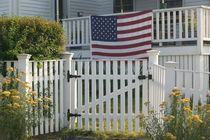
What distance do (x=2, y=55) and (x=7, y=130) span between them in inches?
62.9

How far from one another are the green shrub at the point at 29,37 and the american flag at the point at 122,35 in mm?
4124

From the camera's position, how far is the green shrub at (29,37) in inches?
237

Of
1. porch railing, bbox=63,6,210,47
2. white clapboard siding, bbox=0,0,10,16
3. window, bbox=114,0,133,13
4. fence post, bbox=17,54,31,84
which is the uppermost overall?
window, bbox=114,0,133,13

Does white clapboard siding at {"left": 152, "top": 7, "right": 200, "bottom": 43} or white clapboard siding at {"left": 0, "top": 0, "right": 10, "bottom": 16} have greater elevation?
white clapboard siding at {"left": 0, "top": 0, "right": 10, "bottom": 16}

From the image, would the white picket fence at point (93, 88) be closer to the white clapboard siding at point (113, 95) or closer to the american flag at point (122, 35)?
the white clapboard siding at point (113, 95)

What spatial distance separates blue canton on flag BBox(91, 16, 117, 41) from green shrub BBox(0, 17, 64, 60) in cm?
416

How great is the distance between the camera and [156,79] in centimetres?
599

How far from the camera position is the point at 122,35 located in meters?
10.6

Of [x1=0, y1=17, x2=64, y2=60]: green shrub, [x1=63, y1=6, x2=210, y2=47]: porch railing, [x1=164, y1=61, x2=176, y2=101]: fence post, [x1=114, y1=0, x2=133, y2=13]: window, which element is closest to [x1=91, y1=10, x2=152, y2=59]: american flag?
[x1=63, y1=6, x2=210, y2=47]: porch railing

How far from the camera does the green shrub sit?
19.7 feet

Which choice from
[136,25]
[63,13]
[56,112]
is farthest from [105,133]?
[63,13]

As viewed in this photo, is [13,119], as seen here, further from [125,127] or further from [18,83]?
[125,127]

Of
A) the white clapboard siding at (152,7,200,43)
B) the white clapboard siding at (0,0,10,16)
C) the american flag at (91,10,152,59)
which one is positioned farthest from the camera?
the white clapboard siding at (0,0,10,16)

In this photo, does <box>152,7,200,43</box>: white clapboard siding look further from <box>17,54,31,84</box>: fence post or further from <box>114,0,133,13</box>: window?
<box>114,0,133,13</box>: window
